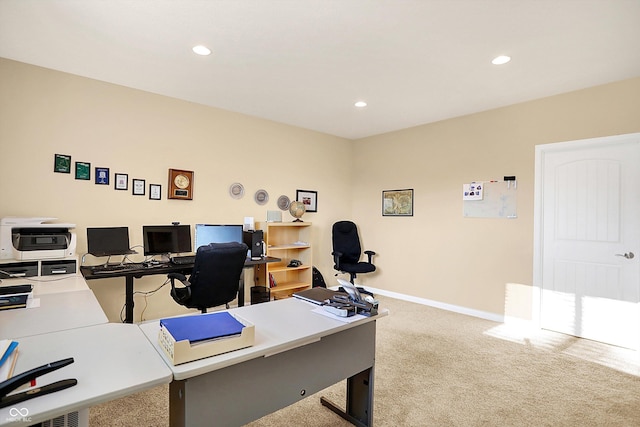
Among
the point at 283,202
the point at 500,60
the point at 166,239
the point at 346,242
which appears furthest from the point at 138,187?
the point at 500,60

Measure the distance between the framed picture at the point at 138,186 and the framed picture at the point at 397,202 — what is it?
11.4ft

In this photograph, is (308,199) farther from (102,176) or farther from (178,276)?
(102,176)

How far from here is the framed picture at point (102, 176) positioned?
3457 mm

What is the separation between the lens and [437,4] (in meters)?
2.14

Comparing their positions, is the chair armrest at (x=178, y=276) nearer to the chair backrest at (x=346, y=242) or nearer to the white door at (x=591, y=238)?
the chair backrest at (x=346, y=242)

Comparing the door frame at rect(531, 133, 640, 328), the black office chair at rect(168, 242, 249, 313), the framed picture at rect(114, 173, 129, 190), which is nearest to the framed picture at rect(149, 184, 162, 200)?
the framed picture at rect(114, 173, 129, 190)

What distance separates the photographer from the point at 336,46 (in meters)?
2.68

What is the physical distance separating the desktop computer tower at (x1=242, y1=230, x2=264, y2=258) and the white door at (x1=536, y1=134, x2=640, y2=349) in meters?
3.33

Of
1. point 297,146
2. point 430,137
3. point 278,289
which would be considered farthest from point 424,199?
point 278,289

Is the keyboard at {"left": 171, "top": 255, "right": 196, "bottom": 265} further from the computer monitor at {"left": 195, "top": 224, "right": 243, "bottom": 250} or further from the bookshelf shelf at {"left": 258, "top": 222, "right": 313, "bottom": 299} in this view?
the bookshelf shelf at {"left": 258, "top": 222, "right": 313, "bottom": 299}

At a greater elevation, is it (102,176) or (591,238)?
(102,176)

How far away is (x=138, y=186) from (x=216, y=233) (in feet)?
3.27

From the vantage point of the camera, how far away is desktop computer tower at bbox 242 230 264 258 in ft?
13.9

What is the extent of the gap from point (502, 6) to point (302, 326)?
2.33m
